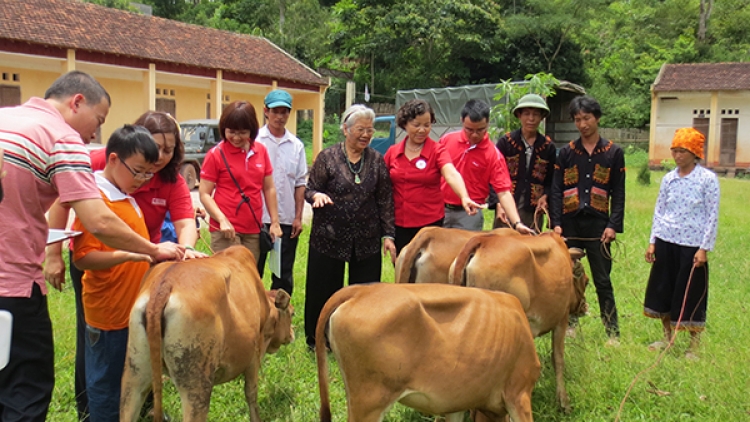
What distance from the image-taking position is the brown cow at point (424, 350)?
2.75 m

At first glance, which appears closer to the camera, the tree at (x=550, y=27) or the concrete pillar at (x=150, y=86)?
the concrete pillar at (x=150, y=86)

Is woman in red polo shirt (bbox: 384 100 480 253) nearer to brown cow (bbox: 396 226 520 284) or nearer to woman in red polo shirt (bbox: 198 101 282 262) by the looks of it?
brown cow (bbox: 396 226 520 284)

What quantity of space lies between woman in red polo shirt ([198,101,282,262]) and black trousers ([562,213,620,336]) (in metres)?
2.70

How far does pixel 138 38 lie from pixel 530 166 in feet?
53.9

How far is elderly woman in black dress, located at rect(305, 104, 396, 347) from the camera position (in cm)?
477

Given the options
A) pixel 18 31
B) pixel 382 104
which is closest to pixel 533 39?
pixel 382 104

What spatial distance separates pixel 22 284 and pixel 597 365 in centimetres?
398

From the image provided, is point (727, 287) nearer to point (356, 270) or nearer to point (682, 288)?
point (682, 288)

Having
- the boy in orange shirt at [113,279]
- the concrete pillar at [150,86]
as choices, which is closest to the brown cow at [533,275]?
the boy in orange shirt at [113,279]

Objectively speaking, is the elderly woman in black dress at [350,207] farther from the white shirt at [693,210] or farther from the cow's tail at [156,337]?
the white shirt at [693,210]

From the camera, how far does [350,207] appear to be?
15.7 ft

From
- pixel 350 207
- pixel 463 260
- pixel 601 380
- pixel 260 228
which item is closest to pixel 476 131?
pixel 350 207

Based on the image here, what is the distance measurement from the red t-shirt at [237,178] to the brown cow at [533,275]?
185 centimetres

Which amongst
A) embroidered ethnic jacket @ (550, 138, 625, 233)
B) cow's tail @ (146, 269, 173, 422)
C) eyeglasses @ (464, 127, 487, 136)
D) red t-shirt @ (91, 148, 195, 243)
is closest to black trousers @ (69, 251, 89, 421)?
red t-shirt @ (91, 148, 195, 243)
